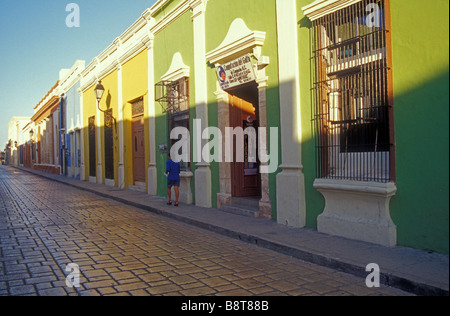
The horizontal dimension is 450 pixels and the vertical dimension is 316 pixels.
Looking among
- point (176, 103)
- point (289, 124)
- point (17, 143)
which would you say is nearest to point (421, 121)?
point (289, 124)

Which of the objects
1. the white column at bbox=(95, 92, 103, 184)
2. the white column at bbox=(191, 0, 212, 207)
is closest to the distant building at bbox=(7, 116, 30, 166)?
the white column at bbox=(95, 92, 103, 184)

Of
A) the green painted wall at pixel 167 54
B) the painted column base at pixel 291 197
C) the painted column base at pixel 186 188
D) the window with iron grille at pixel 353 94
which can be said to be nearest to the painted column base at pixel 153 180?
the green painted wall at pixel 167 54

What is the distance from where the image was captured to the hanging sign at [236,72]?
867 centimetres

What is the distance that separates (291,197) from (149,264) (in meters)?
3.09

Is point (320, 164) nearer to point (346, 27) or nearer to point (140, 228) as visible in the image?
point (346, 27)

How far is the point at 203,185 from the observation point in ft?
34.3

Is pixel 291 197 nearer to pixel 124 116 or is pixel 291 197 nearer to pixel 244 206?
pixel 244 206

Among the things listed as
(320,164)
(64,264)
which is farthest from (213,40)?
(64,264)

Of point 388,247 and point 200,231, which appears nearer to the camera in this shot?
point 388,247

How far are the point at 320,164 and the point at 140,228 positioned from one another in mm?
3895

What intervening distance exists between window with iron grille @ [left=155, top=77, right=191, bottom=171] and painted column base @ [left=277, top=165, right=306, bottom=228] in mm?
4453

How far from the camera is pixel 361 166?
6.45 metres

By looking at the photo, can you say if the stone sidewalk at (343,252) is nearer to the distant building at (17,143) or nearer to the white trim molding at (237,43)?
the white trim molding at (237,43)

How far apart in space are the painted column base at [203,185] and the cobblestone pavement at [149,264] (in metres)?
1.77
